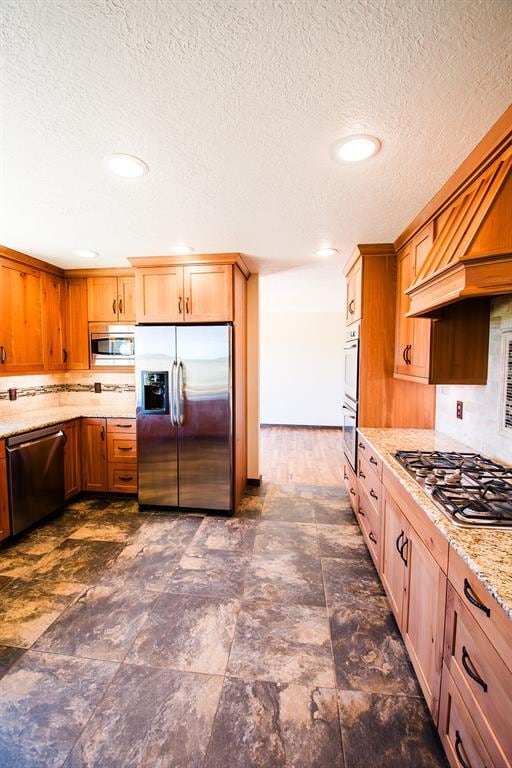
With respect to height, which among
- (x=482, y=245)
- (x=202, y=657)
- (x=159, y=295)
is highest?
(x=159, y=295)

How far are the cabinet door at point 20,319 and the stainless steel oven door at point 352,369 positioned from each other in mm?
3080

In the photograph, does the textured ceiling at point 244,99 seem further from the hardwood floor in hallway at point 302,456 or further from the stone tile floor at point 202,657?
the hardwood floor in hallway at point 302,456

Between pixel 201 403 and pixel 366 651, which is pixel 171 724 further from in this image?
pixel 201 403

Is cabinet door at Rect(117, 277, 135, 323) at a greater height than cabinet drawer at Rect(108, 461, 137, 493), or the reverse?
cabinet door at Rect(117, 277, 135, 323)

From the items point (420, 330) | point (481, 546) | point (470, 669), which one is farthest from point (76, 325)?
point (470, 669)

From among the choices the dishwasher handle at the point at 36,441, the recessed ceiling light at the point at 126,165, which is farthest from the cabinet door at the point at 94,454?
the recessed ceiling light at the point at 126,165

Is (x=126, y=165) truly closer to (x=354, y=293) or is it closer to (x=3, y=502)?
(x=354, y=293)

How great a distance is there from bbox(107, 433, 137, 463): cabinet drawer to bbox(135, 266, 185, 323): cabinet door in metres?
1.22

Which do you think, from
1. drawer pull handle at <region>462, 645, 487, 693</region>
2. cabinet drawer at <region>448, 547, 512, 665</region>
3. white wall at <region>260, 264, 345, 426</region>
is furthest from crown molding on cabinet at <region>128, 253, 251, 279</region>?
white wall at <region>260, 264, 345, 426</region>

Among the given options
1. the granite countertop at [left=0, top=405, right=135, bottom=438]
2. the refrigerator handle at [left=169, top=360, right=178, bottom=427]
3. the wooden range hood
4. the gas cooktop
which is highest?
the wooden range hood

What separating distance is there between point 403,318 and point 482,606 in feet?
6.72

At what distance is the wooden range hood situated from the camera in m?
1.27

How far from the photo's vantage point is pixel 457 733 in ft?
3.55

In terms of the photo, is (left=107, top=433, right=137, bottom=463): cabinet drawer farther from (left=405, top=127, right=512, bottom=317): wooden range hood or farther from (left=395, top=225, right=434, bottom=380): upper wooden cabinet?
(left=405, top=127, right=512, bottom=317): wooden range hood
